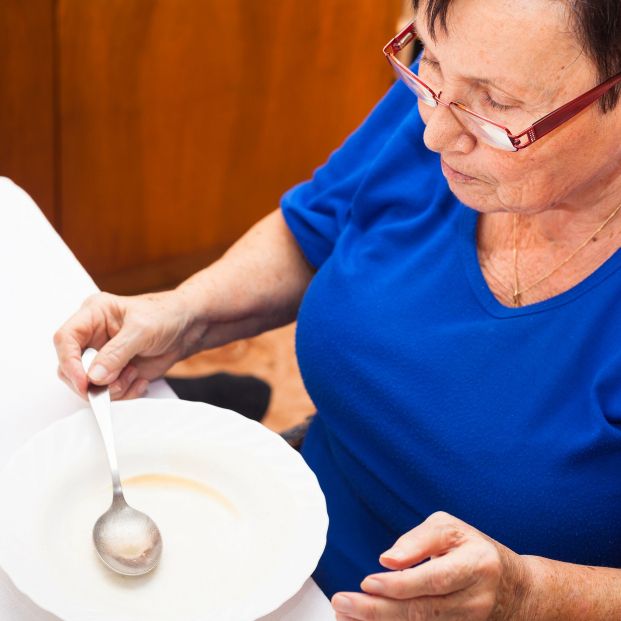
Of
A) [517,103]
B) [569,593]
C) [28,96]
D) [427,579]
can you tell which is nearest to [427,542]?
[427,579]

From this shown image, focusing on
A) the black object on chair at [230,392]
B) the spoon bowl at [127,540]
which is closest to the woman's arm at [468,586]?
the spoon bowl at [127,540]

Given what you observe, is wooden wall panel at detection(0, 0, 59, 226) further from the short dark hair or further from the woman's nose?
the short dark hair

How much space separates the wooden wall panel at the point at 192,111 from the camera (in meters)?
2.22

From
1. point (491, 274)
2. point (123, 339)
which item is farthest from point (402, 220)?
point (123, 339)

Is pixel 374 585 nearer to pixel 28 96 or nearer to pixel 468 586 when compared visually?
pixel 468 586

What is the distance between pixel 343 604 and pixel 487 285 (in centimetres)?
42

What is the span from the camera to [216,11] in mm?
2324

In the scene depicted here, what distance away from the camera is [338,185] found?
Result: 3.94 feet

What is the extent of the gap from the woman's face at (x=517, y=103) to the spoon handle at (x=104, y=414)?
43 centimetres

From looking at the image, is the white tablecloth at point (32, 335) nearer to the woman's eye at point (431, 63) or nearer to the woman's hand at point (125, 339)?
the woman's hand at point (125, 339)

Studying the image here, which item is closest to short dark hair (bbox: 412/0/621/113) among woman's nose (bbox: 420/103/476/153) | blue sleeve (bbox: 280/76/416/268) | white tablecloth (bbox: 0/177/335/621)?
woman's nose (bbox: 420/103/476/153)

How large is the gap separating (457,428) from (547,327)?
0.14 m

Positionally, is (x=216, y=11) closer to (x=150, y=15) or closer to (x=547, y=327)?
(x=150, y=15)

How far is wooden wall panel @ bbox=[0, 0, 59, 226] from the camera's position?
6.66ft
